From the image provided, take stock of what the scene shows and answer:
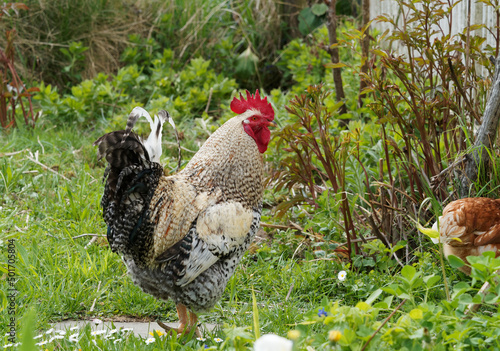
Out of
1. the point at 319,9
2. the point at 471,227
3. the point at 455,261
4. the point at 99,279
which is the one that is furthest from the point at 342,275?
the point at 319,9

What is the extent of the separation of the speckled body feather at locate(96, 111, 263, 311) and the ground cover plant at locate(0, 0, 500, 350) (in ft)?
0.90

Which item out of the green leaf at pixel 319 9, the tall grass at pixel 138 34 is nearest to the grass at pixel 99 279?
the tall grass at pixel 138 34

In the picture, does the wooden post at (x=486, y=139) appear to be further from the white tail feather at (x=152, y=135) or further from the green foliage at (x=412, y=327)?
the white tail feather at (x=152, y=135)

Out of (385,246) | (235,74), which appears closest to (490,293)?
(385,246)

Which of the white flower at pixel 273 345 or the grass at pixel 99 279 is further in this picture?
the grass at pixel 99 279

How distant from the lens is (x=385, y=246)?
3.54 metres

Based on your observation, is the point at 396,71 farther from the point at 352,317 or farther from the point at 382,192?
the point at 352,317

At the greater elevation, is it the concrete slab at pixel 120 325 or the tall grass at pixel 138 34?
the tall grass at pixel 138 34

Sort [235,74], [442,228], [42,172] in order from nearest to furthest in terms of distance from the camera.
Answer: [442,228], [42,172], [235,74]

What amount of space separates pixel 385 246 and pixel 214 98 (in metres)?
4.27

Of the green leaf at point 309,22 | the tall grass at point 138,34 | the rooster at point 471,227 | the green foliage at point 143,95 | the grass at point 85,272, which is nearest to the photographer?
the rooster at point 471,227

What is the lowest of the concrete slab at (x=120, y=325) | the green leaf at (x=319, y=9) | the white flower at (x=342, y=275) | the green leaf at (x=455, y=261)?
the concrete slab at (x=120, y=325)

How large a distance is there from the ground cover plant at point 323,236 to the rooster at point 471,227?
20 centimetres

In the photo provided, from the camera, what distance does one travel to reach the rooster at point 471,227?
2.93m
